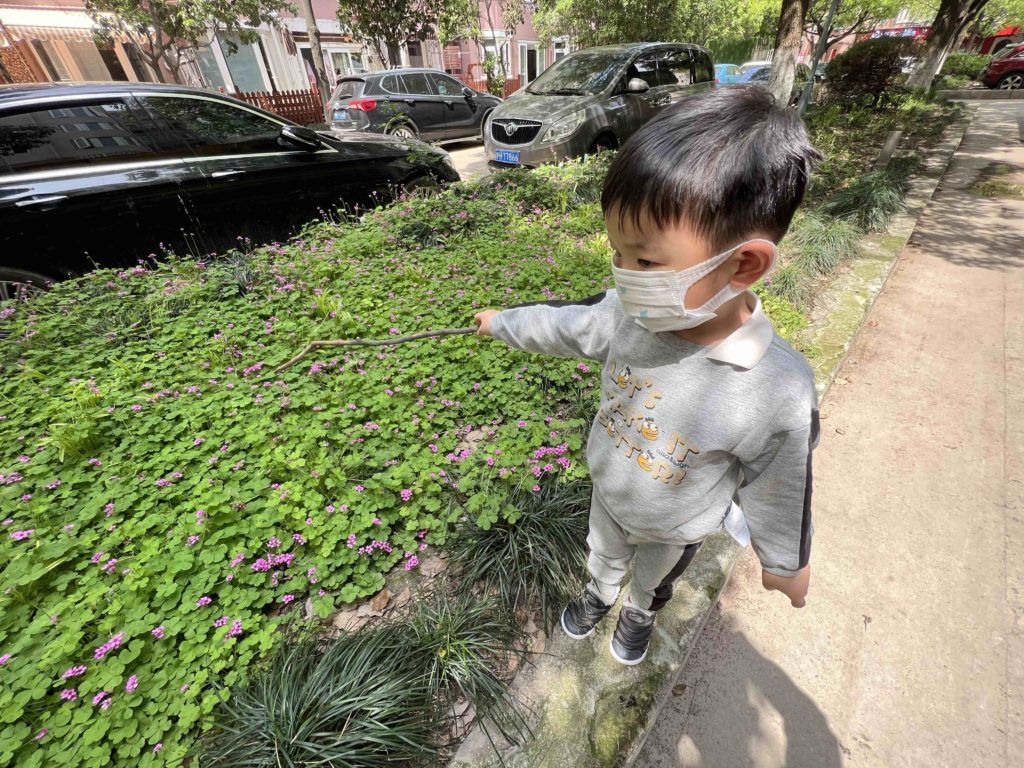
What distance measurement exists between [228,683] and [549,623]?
116 cm

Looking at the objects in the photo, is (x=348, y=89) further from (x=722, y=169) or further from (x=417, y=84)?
(x=722, y=169)

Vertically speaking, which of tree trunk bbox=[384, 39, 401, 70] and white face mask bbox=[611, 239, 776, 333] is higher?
tree trunk bbox=[384, 39, 401, 70]

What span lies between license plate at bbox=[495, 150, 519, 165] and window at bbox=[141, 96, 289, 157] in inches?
137

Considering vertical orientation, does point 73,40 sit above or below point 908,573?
above

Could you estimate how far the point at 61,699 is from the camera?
59.6 inches

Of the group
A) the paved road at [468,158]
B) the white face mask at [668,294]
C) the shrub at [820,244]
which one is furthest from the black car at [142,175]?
the shrub at [820,244]

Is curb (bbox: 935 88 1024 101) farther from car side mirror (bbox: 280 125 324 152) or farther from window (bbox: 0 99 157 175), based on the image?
window (bbox: 0 99 157 175)

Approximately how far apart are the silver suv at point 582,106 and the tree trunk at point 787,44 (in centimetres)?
137

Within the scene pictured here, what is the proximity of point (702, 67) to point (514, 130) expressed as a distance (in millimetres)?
4753

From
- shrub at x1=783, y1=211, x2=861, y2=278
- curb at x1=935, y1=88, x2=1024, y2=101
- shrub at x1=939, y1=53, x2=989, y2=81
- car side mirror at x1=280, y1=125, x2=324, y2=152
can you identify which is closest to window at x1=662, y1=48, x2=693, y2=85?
shrub at x1=783, y1=211, x2=861, y2=278

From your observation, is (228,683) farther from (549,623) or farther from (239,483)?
(549,623)

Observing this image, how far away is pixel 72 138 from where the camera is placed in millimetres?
3395

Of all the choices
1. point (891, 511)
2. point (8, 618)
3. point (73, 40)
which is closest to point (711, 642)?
point (891, 511)

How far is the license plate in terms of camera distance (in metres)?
6.72
